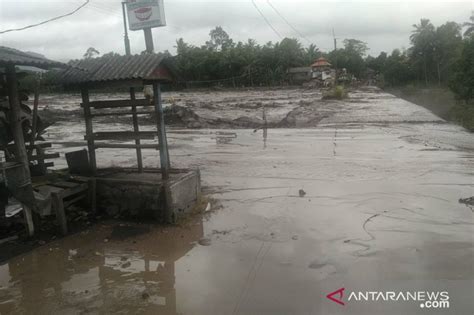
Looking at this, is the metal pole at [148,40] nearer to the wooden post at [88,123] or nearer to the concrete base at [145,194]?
the wooden post at [88,123]

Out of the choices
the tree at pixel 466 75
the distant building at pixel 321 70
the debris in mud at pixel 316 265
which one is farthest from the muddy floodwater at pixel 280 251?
the distant building at pixel 321 70

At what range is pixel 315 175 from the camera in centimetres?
1034

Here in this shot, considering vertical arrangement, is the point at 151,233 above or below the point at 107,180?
below

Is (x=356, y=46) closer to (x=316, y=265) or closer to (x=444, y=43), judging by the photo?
(x=444, y=43)

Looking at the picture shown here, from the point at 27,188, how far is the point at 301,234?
4494 mm

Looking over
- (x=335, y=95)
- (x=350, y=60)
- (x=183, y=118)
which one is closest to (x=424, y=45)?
(x=350, y=60)

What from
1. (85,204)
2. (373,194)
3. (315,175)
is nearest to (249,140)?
(315,175)

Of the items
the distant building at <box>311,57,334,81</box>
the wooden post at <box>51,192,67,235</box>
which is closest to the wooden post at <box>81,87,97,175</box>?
the wooden post at <box>51,192,67,235</box>

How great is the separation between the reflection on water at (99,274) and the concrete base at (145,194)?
0.45 m

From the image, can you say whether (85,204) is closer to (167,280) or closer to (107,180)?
(107,180)

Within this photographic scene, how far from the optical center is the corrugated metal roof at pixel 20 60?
234 inches

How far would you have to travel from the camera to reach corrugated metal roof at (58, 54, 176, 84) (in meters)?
6.81

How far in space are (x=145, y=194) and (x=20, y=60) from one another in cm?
290

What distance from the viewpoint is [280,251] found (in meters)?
5.84
